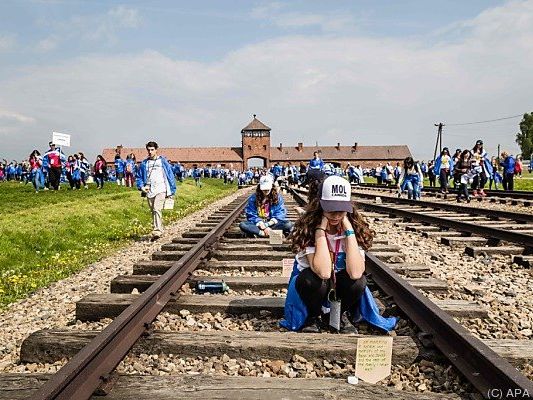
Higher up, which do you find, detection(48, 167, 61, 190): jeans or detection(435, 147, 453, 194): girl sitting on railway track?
detection(435, 147, 453, 194): girl sitting on railway track

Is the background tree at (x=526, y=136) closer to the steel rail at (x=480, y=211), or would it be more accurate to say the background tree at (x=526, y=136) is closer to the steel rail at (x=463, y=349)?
the steel rail at (x=480, y=211)

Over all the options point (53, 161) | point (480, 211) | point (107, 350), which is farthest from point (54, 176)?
point (107, 350)

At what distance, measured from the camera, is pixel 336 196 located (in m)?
3.51

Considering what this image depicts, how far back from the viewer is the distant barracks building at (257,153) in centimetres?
10512

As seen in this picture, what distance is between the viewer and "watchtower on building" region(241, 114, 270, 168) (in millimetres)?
106375

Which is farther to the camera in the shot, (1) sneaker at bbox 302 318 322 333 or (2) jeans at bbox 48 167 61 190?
(2) jeans at bbox 48 167 61 190

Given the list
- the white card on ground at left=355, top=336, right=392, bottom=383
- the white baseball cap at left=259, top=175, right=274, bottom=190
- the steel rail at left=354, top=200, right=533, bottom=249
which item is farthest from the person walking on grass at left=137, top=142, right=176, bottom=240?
the white card on ground at left=355, top=336, right=392, bottom=383

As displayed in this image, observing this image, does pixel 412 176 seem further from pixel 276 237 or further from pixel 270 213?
pixel 276 237

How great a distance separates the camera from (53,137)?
64.3ft

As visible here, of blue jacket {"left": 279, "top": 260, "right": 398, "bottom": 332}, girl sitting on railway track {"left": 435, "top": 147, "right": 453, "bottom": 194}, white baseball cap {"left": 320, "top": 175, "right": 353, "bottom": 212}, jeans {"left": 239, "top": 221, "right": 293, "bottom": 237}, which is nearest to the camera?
white baseball cap {"left": 320, "top": 175, "right": 353, "bottom": 212}

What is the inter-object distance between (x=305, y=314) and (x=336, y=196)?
34.2 inches

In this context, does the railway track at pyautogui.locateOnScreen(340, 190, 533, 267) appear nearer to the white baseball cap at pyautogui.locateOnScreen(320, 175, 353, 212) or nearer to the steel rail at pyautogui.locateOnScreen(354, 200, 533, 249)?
the steel rail at pyautogui.locateOnScreen(354, 200, 533, 249)

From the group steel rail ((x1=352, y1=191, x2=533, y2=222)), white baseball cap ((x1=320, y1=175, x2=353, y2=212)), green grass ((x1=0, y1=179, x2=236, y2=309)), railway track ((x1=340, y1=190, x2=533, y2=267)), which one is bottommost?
green grass ((x1=0, y1=179, x2=236, y2=309))

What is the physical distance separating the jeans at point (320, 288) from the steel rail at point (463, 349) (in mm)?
416
